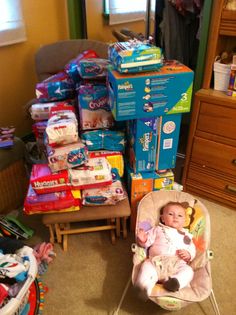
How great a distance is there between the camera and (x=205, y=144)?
1.79 m

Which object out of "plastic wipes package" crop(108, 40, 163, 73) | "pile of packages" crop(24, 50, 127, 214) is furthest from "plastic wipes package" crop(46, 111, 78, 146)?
"plastic wipes package" crop(108, 40, 163, 73)

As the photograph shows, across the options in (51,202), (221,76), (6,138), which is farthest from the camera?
→ (6,138)

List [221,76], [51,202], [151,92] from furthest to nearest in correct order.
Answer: [221,76], [51,202], [151,92]

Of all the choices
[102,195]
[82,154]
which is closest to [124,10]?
[82,154]

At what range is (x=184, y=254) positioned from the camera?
1.36 meters

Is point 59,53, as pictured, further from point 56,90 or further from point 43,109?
point 43,109

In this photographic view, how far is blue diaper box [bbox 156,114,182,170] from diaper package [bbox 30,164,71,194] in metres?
0.51

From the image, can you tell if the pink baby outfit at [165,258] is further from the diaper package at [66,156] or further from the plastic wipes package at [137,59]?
the plastic wipes package at [137,59]

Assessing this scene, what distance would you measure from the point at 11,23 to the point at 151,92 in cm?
146

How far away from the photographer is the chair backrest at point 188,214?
1426 mm

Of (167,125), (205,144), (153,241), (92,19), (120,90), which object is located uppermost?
(92,19)

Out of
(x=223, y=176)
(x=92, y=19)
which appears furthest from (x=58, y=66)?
(x=223, y=176)

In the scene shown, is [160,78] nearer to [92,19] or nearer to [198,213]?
[198,213]

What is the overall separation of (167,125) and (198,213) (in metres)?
0.50
